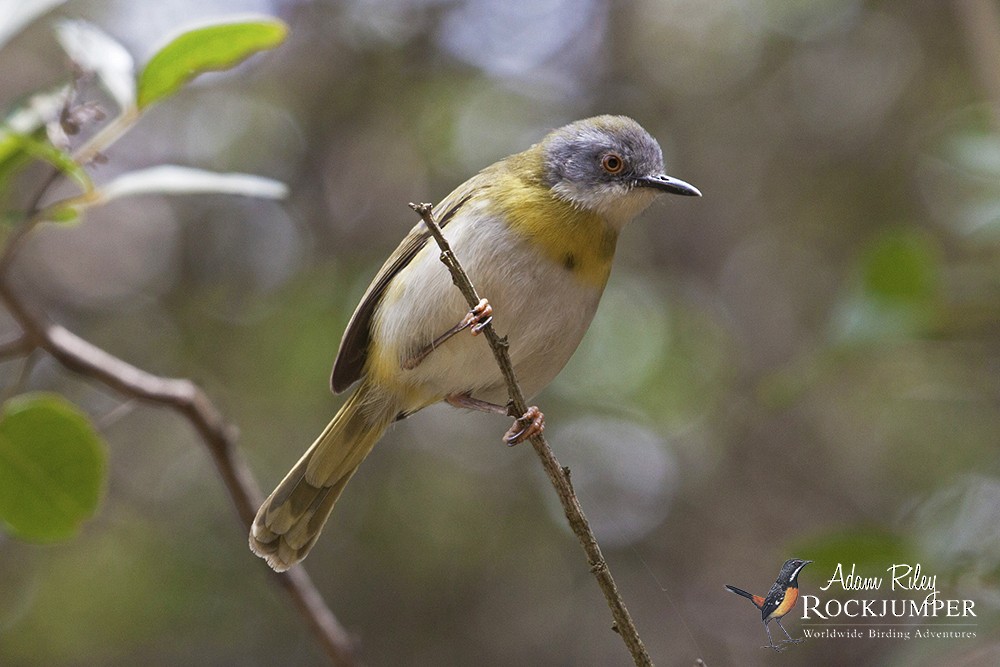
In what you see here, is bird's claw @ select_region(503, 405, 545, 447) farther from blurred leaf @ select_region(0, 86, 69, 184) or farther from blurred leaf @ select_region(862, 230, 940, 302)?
blurred leaf @ select_region(0, 86, 69, 184)

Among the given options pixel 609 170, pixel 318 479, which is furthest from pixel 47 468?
pixel 609 170

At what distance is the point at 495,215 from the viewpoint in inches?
125

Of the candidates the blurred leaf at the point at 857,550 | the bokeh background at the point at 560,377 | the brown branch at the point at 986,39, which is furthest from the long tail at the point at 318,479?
the brown branch at the point at 986,39

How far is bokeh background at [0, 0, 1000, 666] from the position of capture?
5.47 m

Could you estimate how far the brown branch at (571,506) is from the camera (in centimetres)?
180

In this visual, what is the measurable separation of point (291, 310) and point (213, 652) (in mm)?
2008

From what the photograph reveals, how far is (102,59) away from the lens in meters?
2.63

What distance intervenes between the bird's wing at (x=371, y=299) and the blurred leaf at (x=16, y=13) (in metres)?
1.34

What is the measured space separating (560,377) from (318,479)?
Result: 99.7 inches

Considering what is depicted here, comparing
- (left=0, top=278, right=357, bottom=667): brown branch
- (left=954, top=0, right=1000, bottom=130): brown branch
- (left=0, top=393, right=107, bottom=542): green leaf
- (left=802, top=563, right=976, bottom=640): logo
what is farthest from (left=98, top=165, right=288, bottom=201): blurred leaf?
(left=954, top=0, right=1000, bottom=130): brown branch

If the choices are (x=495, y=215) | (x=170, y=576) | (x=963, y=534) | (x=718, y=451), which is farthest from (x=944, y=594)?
(x=170, y=576)

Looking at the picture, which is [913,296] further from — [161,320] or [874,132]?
[161,320]

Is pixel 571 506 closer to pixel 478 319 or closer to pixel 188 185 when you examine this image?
pixel 478 319

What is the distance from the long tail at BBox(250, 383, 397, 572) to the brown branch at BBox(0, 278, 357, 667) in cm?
14
